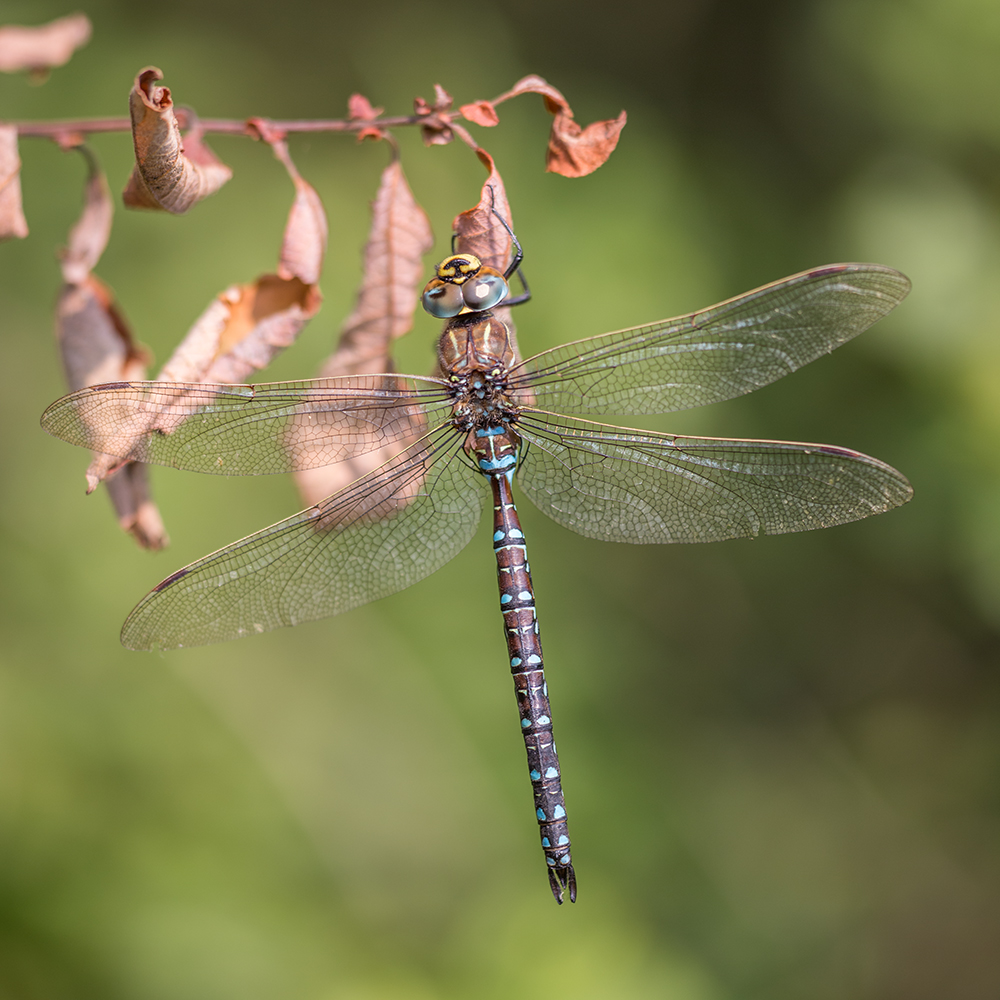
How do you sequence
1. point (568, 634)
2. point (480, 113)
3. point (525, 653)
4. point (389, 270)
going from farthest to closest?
1. point (568, 634)
2. point (525, 653)
3. point (389, 270)
4. point (480, 113)

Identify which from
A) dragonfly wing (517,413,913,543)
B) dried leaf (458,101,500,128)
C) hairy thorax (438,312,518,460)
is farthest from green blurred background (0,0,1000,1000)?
dried leaf (458,101,500,128)

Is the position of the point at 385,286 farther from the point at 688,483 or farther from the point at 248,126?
the point at 688,483

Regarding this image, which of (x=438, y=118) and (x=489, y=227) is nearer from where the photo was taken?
(x=438, y=118)

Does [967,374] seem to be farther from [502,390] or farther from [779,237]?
[502,390]

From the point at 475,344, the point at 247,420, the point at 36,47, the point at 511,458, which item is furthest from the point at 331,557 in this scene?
the point at 36,47

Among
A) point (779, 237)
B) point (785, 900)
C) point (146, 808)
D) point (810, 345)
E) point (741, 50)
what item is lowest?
point (785, 900)

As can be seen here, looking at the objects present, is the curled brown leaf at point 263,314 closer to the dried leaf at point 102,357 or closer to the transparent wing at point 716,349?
the dried leaf at point 102,357

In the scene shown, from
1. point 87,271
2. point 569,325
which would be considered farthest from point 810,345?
point 569,325
